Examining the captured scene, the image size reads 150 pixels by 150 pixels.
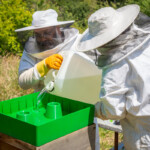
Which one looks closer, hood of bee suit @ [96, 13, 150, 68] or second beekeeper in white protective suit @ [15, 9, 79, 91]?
hood of bee suit @ [96, 13, 150, 68]

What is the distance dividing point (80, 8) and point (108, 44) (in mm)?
10068

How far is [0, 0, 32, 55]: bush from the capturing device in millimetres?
6312

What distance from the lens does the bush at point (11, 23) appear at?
6.31 metres

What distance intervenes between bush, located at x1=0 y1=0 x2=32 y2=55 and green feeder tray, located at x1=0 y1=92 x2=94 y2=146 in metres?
4.59

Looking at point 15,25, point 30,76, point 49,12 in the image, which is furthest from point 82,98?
point 15,25

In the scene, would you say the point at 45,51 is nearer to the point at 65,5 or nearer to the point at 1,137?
the point at 1,137

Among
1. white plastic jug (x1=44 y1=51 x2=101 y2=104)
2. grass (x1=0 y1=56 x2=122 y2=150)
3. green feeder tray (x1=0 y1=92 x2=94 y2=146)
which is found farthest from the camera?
grass (x1=0 y1=56 x2=122 y2=150)

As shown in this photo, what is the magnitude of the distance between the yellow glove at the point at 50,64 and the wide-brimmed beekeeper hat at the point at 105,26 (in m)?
0.41

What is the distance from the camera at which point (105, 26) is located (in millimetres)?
1693

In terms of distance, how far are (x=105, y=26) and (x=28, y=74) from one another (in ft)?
2.96

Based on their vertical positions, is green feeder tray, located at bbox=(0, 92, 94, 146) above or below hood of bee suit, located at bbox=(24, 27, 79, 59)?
below

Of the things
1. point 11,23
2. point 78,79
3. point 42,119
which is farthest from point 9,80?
point 42,119

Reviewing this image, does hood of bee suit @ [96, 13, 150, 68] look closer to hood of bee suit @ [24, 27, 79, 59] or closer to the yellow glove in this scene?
the yellow glove

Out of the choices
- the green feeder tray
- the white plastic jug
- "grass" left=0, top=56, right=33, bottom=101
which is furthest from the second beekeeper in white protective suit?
"grass" left=0, top=56, right=33, bottom=101
